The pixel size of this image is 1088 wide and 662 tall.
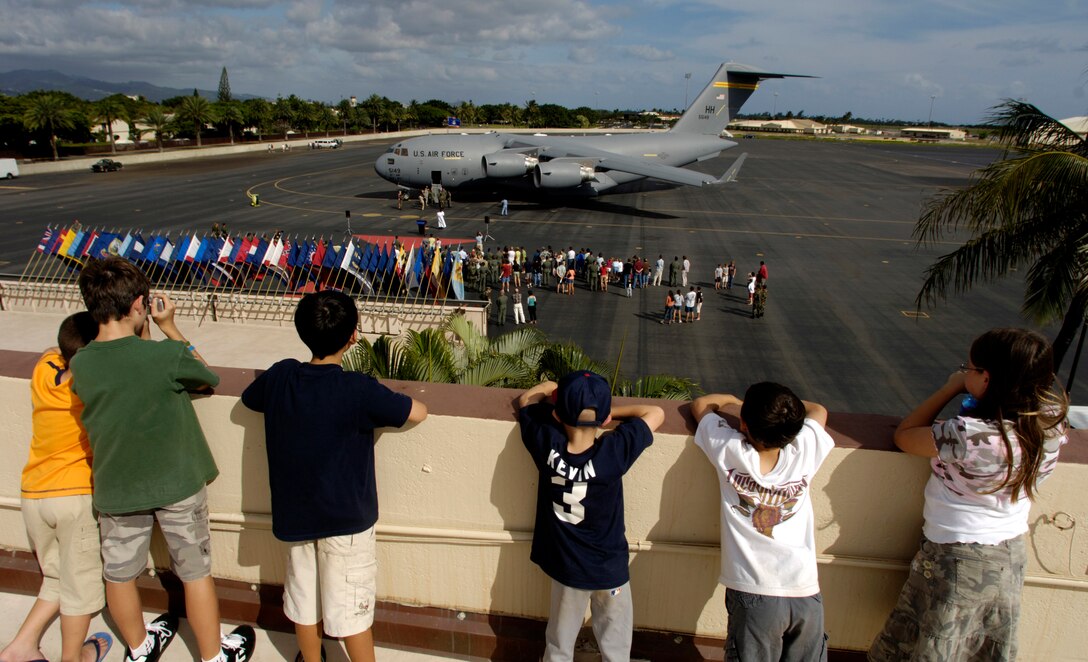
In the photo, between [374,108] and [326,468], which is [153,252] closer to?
[326,468]

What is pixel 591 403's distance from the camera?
9.74 ft

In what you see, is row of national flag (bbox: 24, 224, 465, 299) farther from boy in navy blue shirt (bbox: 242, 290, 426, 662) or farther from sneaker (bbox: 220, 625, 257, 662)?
boy in navy blue shirt (bbox: 242, 290, 426, 662)

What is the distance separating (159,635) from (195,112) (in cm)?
9082

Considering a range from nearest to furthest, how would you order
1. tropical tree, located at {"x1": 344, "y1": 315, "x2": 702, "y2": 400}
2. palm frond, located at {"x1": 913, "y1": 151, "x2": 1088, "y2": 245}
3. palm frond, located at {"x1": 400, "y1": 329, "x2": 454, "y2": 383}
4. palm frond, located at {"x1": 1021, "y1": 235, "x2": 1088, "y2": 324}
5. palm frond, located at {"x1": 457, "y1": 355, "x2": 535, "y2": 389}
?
palm frond, located at {"x1": 400, "y1": 329, "x2": 454, "y2": 383}
tropical tree, located at {"x1": 344, "y1": 315, "x2": 702, "y2": 400}
palm frond, located at {"x1": 457, "y1": 355, "x2": 535, "y2": 389}
palm frond, located at {"x1": 913, "y1": 151, "x2": 1088, "y2": 245}
palm frond, located at {"x1": 1021, "y1": 235, "x2": 1088, "y2": 324}

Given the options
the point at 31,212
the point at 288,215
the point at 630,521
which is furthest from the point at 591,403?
the point at 31,212

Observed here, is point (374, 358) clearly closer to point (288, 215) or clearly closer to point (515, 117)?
point (288, 215)

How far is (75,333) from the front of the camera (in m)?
3.50

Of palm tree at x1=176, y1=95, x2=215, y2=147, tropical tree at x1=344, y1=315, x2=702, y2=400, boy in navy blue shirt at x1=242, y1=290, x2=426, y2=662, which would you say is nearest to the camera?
boy in navy blue shirt at x1=242, y1=290, x2=426, y2=662

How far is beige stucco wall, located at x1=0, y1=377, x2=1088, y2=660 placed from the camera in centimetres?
333

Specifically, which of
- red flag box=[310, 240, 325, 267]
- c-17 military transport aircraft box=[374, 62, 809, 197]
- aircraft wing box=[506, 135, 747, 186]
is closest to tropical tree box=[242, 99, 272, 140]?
c-17 military transport aircraft box=[374, 62, 809, 197]

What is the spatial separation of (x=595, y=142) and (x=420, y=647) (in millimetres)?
44443

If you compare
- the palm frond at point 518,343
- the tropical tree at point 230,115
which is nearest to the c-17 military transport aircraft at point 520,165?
the palm frond at point 518,343

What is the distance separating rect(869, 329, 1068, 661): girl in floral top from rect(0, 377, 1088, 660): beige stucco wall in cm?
25

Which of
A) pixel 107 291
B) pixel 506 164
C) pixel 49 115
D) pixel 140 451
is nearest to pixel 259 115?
pixel 49 115
